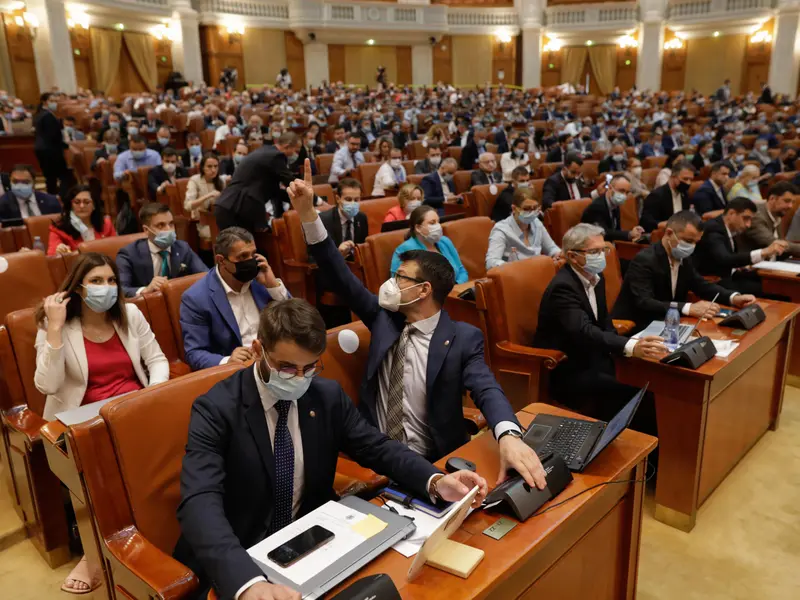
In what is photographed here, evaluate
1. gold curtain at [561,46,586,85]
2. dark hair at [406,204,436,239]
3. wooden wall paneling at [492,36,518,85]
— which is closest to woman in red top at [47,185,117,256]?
dark hair at [406,204,436,239]

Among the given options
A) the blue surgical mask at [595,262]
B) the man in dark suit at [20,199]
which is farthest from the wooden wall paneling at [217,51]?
the blue surgical mask at [595,262]

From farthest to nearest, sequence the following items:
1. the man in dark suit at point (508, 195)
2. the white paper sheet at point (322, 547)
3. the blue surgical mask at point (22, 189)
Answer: the man in dark suit at point (508, 195)
the blue surgical mask at point (22, 189)
the white paper sheet at point (322, 547)

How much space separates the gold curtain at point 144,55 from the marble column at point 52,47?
9.15ft

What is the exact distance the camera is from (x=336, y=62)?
21250 mm

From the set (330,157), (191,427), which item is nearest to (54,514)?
(191,427)

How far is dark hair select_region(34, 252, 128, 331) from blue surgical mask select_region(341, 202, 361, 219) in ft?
Answer: 6.83

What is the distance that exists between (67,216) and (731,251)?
159 inches

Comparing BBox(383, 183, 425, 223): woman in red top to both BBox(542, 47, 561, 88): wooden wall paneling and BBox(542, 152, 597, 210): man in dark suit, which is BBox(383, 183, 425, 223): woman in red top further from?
BBox(542, 47, 561, 88): wooden wall paneling

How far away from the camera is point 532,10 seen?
2208cm

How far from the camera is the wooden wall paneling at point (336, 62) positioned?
21.1m

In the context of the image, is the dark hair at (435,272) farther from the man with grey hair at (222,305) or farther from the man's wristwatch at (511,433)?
the man with grey hair at (222,305)

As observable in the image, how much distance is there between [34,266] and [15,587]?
1.45m

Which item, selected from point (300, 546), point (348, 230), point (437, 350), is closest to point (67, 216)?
point (348, 230)

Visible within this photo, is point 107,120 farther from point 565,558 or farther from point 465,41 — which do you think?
point 465,41
